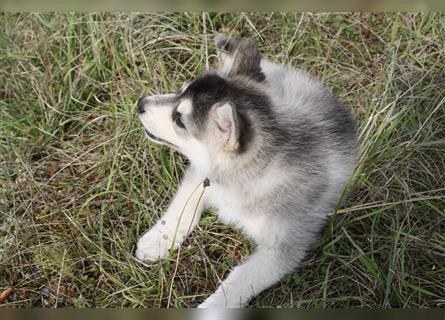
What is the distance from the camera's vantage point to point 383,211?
2.65 m

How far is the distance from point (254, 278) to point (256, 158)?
0.60 meters

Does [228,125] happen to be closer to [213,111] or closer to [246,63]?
[213,111]

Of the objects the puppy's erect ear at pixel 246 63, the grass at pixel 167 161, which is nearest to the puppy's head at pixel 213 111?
the puppy's erect ear at pixel 246 63

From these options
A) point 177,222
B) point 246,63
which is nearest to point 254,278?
point 177,222

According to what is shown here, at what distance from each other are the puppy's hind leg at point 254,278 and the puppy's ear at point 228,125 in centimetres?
60

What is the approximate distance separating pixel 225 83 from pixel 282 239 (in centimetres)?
79

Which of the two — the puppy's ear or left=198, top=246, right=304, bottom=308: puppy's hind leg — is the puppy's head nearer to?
the puppy's ear

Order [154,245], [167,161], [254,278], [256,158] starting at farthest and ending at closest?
[167,161], [154,245], [254,278], [256,158]

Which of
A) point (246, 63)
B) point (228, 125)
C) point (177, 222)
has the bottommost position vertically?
point (177, 222)

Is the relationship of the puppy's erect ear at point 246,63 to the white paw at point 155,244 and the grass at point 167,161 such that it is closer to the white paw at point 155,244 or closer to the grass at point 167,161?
the grass at point 167,161

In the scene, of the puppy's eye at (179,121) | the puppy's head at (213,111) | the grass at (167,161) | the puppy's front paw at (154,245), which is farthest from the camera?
the puppy's front paw at (154,245)

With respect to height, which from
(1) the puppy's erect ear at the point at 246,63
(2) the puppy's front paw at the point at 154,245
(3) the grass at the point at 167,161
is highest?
(1) the puppy's erect ear at the point at 246,63

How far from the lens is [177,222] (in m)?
2.78

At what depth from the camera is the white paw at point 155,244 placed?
2.73 meters
